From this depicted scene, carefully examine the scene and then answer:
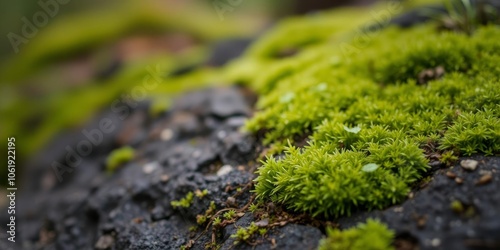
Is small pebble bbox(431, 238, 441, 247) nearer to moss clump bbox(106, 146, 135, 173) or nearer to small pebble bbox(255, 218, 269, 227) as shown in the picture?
small pebble bbox(255, 218, 269, 227)

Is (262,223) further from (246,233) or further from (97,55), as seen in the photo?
(97,55)

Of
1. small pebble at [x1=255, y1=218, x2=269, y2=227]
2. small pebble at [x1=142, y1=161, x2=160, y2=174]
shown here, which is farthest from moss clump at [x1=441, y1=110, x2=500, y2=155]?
small pebble at [x1=142, y1=161, x2=160, y2=174]

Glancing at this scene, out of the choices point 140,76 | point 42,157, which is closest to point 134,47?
point 140,76

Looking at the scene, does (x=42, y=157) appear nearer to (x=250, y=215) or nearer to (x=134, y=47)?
(x=134, y=47)

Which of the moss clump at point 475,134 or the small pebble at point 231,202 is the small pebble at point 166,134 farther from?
the moss clump at point 475,134

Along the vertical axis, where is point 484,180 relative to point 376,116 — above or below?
below

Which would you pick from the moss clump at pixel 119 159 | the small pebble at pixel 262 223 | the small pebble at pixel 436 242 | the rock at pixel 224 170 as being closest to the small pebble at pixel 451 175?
the small pebble at pixel 436 242

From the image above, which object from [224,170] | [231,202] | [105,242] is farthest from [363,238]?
[105,242]
